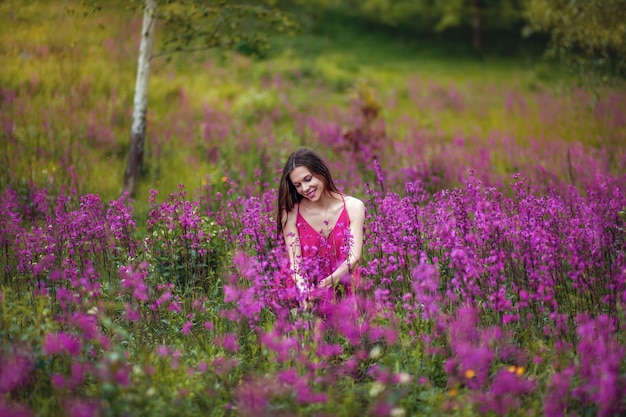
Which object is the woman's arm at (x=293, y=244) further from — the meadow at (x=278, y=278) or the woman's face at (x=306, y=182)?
the woman's face at (x=306, y=182)

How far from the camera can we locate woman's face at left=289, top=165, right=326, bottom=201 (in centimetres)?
488

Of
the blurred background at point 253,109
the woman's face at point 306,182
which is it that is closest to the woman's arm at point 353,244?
the woman's face at point 306,182

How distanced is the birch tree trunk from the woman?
305cm

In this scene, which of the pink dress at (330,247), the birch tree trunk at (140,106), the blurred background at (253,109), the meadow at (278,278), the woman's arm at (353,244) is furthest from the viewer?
the blurred background at (253,109)

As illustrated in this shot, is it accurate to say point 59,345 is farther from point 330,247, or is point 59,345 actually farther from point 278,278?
point 330,247

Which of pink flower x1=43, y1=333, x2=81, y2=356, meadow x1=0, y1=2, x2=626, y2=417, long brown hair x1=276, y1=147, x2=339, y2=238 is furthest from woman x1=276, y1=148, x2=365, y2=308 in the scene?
pink flower x1=43, y1=333, x2=81, y2=356

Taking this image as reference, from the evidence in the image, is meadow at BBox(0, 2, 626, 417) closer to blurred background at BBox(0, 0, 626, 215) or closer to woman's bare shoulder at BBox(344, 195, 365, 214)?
blurred background at BBox(0, 0, 626, 215)

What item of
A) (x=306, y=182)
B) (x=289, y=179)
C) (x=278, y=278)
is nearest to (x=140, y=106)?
(x=289, y=179)

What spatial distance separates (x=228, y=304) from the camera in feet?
15.5

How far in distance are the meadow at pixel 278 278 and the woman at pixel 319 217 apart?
0.70 feet

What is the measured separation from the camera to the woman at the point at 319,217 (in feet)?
15.3

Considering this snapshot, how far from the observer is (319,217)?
5098 millimetres

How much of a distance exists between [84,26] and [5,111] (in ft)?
9.80

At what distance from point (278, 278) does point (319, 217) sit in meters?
1.33
